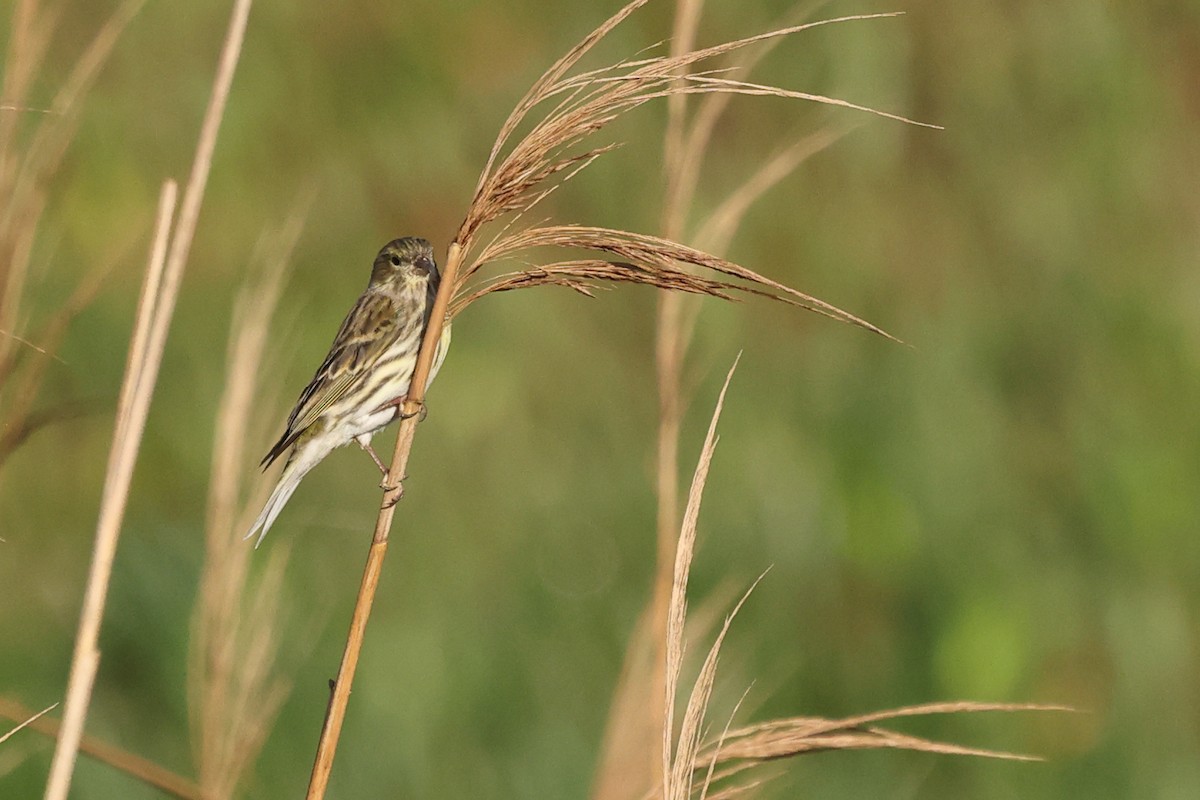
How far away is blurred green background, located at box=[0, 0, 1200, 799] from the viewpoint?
4809 millimetres

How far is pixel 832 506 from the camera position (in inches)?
213

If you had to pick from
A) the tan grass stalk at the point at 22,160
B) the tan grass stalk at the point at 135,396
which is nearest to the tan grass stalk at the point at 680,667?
the tan grass stalk at the point at 135,396

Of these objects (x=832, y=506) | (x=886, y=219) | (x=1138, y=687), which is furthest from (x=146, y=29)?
(x=1138, y=687)

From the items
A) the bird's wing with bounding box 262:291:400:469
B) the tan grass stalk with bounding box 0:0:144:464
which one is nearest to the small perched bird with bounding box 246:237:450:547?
the bird's wing with bounding box 262:291:400:469

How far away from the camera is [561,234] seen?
1900mm

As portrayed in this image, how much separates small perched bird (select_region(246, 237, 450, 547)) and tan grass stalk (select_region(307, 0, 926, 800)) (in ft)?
6.19

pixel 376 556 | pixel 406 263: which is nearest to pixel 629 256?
pixel 376 556

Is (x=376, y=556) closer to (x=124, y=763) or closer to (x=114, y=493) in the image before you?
(x=114, y=493)

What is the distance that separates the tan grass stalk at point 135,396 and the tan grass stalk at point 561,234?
0.30 meters

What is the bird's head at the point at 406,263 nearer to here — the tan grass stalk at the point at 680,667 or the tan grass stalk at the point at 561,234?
the tan grass stalk at the point at 561,234

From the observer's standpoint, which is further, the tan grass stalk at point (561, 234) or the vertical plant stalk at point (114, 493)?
the tan grass stalk at point (561, 234)

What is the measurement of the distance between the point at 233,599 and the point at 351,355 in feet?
5.33

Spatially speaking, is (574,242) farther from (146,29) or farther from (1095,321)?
(146,29)

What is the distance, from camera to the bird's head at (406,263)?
13.4ft
